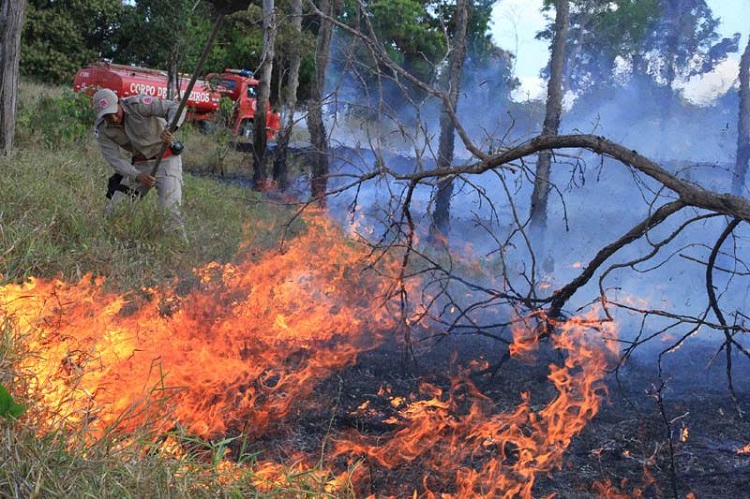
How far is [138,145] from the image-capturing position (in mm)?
7059

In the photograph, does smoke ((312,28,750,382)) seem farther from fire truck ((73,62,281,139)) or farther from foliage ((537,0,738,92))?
fire truck ((73,62,281,139))

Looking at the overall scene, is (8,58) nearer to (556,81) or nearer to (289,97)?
(289,97)

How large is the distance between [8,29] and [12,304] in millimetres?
5732

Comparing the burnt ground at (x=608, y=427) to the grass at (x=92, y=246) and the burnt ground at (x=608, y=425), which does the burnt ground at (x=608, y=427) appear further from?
the grass at (x=92, y=246)

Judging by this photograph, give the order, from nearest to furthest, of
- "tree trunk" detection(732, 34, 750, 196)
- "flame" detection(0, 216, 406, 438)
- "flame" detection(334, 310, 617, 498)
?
"flame" detection(0, 216, 406, 438) < "flame" detection(334, 310, 617, 498) < "tree trunk" detection(732, 34, 750, 196)

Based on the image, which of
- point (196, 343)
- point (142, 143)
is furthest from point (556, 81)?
point (196, 343)

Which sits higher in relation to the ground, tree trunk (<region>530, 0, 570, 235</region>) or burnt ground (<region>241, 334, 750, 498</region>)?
tree trunk (<region>530, 0, 570, 235</region>)

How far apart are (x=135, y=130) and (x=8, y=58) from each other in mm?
2596

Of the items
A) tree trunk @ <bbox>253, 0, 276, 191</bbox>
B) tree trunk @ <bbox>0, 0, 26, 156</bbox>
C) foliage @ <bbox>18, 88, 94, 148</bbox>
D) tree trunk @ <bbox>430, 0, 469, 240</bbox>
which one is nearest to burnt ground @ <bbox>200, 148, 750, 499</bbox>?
tree trunk @ <bbox>430, 0, 469, 240</bbox>

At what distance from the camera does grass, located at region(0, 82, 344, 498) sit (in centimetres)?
261

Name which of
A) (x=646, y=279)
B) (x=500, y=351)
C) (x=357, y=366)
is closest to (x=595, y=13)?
(x=646, y=279)

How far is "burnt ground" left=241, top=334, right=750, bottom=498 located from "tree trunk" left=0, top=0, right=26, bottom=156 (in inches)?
216

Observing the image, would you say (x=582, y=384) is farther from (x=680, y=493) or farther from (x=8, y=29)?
(x=8, y=29)

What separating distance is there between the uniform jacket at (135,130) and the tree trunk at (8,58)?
6.86 ft
